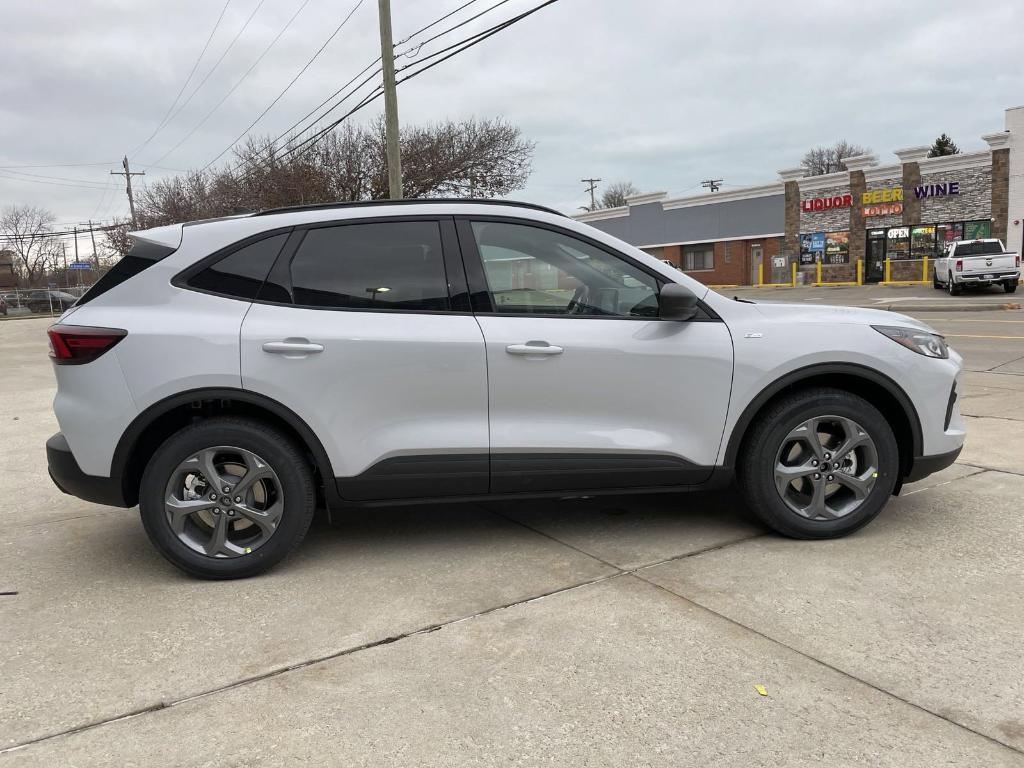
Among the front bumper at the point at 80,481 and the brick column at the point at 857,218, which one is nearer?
the front bumper at the point at 80,481

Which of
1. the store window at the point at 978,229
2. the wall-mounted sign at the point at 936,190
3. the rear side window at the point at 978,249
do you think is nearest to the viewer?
the rear side window at the point at 978,249

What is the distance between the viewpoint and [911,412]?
12.8 feet

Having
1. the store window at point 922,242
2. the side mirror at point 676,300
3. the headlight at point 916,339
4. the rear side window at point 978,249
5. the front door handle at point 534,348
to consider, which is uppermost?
the store window at point 922,242

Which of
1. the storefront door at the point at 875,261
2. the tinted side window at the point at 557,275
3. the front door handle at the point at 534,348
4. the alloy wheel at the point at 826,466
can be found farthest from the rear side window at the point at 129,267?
the storefront door at the point at 875,261

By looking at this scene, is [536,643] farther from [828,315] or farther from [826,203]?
[826,203]

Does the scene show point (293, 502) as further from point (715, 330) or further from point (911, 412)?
point (911, 412)

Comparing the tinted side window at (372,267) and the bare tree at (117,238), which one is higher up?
the bare tree at (117,238)

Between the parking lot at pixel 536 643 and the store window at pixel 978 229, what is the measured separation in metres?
35.1

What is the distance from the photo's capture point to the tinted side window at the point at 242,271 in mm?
3594

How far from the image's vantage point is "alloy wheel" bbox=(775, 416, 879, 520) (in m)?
3.87

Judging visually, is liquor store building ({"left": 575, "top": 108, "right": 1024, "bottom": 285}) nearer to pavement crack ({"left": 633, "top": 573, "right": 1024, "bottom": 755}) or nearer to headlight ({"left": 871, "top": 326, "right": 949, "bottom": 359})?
headlight ({"left": 871, "top": 326, "right": 949, "bottom": 359})

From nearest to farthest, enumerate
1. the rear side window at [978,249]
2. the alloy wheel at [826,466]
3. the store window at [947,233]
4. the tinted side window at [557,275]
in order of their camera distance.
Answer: the tinted side window at [557,275] < the alloy wheel at [826,466] < the rear side window at [978,249] < the store window at [947,233]

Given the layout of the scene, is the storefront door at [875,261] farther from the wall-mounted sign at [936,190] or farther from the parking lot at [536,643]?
the parking lot at [536,643]

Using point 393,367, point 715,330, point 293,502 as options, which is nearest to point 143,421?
point 293,502
